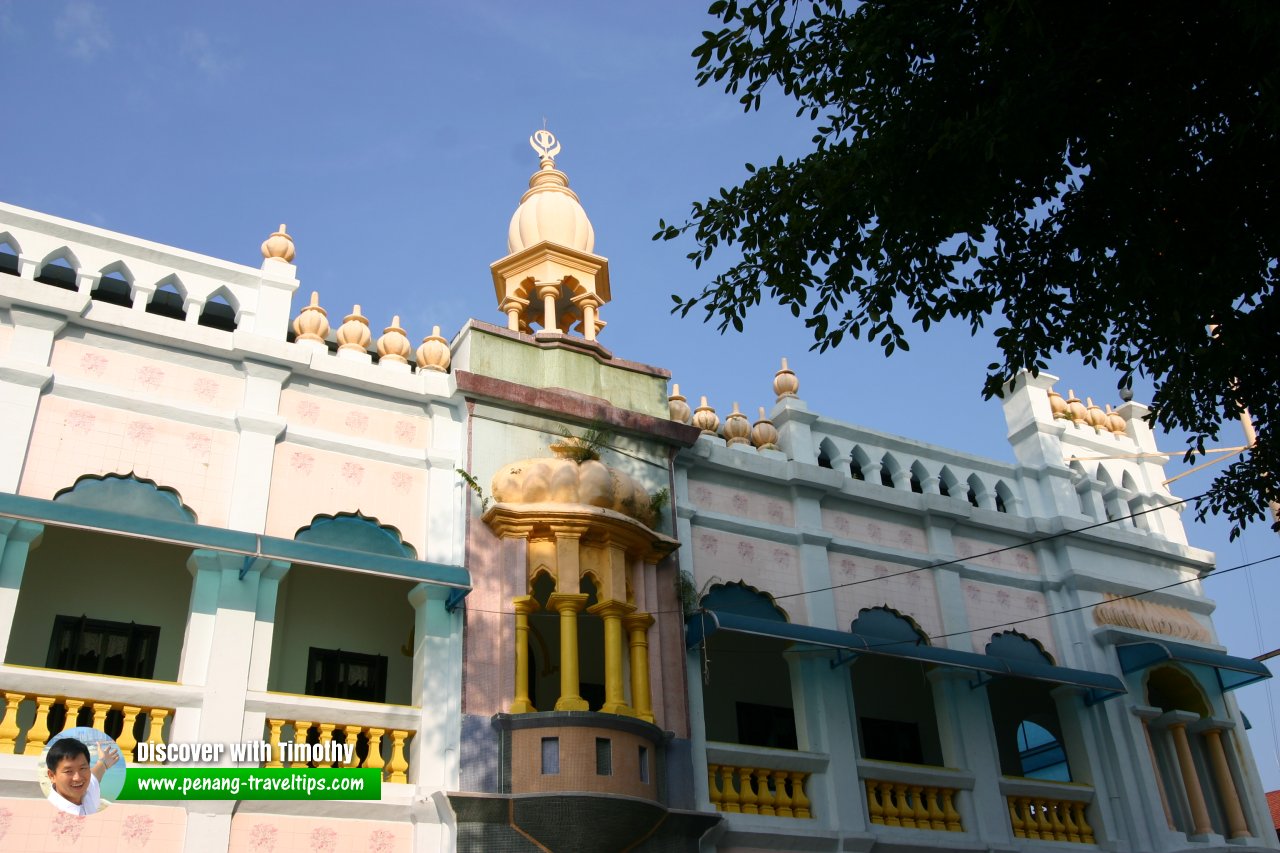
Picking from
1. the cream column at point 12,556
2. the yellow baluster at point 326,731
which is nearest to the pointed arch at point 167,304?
the cream column at point 12,556

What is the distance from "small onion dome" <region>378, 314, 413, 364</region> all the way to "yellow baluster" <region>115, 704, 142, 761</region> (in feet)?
14.1

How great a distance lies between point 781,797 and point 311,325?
6520 mm

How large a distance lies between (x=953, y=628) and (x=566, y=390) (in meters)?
5.24

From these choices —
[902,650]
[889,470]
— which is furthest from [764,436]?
[902,650]

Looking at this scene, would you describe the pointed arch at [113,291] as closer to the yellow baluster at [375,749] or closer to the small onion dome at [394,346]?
the small onion dome at [394,346]

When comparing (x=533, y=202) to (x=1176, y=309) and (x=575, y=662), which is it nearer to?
(x=575, y=662)

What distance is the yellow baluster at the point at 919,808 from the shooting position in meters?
13.1

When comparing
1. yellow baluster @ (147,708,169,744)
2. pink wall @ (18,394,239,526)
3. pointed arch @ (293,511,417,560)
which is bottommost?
yellow baluster @ (147,708,169,744)

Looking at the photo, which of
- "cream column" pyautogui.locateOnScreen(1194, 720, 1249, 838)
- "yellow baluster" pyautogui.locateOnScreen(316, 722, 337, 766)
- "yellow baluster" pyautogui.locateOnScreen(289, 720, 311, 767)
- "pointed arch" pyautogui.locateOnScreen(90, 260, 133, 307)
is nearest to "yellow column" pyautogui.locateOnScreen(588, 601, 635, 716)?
"yellow baluster" pyautogui.locateOnScreen(316, 722, 337, 766)

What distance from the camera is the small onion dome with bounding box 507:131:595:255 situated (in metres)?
14.7

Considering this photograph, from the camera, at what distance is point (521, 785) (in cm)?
1070

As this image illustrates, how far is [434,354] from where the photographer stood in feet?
43.0

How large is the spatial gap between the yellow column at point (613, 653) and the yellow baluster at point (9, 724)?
4647mm

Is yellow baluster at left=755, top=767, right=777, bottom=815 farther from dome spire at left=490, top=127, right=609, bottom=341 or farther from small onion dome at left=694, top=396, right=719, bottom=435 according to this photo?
dome spire at left=490, top=127, right=609, bottom=341
